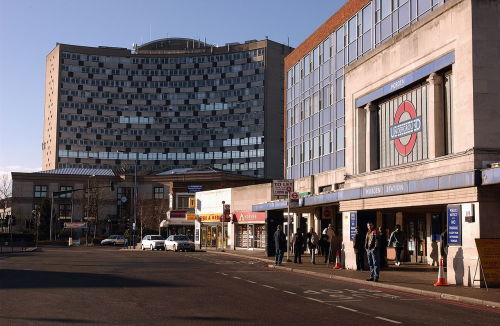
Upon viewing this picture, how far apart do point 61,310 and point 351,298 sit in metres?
7.18

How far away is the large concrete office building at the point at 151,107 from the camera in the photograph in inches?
5645

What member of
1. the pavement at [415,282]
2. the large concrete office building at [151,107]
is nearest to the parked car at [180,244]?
the pavement at [415,282]

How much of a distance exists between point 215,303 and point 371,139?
14576 millimetres

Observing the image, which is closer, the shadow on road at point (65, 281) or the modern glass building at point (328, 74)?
the shadow on road at point (65, 281)

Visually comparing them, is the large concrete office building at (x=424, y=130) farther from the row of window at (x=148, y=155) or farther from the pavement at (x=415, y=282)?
the row of window at (x=148, y=155)

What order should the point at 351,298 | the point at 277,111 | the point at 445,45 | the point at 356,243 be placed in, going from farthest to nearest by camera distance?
the point at 277,111 < the point at 356,243 < the point at 445,45 < the point at 351,298

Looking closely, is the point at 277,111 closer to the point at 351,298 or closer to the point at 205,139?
the point at 205,139

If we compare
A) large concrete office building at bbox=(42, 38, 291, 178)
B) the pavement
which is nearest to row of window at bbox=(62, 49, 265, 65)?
large concrete office building at bbox=(42, 38, 291, 178)

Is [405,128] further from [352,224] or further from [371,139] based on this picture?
[352,224]

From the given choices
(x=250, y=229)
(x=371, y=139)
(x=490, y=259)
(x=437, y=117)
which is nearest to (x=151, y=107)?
(x=250, y=229)

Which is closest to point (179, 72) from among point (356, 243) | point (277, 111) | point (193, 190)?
point (277, 111)

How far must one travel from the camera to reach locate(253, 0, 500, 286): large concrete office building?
19453 millimetres

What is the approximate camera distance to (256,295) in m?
16.5

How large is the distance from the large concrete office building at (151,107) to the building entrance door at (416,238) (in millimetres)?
108179
